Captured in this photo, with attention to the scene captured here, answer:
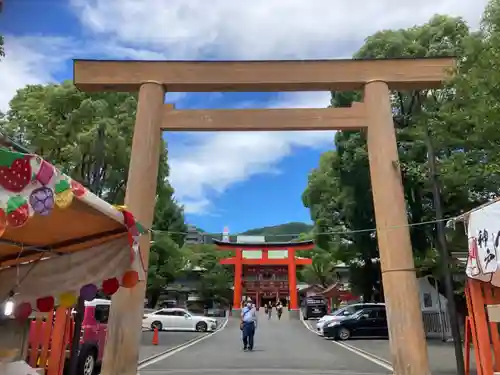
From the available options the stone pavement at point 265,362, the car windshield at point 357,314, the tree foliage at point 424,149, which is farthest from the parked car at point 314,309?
→ the stone pavement at point 265,362

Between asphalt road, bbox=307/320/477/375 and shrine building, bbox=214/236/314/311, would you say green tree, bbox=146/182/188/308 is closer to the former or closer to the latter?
shrine building, bbox=214/236/314/311

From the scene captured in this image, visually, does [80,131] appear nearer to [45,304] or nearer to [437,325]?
[45,304]

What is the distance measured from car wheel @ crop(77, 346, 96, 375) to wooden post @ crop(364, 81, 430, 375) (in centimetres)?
623

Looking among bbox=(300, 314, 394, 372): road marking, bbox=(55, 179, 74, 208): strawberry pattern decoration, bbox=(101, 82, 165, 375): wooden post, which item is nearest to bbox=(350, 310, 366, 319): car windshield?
bbox=(300, 314, 394, 372): road marking

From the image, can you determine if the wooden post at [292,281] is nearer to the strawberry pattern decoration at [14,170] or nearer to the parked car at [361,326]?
the parked car at [361,326]

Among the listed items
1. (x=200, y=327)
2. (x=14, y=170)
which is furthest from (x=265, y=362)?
(x=200, y=327)

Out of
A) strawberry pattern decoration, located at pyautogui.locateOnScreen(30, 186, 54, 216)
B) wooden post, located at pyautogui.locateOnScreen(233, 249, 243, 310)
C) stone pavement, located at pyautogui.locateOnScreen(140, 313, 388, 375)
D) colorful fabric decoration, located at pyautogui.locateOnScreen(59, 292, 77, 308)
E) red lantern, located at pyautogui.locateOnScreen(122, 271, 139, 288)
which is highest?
wooden post, located at pyautogui.locateOnScreen(233, 249, 243, 310)

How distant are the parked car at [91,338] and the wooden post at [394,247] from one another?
585cm

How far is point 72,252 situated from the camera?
5.54 metres

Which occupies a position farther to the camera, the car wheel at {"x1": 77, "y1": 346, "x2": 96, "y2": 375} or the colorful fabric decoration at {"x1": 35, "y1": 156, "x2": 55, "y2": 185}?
the car wheel at {"x1": 77, "y1": 346, "x2": 96, "y2": 375}

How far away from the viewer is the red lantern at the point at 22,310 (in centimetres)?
564

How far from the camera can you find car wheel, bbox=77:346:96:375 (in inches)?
361

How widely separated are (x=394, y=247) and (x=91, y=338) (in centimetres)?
676

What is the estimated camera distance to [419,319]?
834 centimetres
